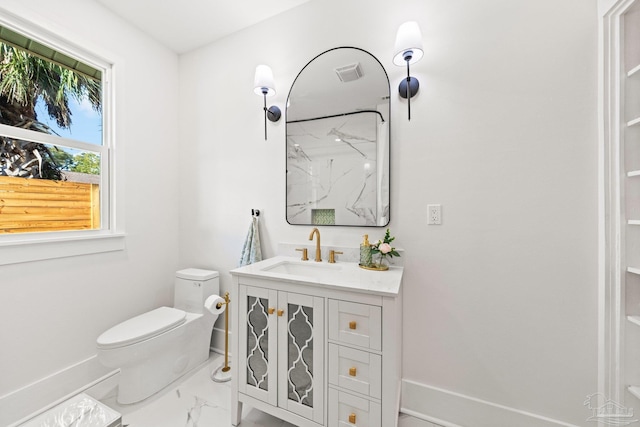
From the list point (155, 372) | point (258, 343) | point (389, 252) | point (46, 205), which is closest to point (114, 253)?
point (46, 205)

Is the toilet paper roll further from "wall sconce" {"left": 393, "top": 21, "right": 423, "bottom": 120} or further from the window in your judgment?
"wall sconce" {"left": 393, "top": 21, "right": 423, "bottom": 120}

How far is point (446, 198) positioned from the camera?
4.71 ft

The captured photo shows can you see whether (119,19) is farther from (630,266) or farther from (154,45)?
(630,266)

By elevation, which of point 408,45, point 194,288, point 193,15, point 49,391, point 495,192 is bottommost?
point 49,391

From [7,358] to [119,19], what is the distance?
2.31m

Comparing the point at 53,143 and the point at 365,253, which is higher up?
the point at 53,143

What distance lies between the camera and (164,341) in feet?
5.41

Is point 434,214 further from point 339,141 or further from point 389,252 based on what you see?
point 339,141

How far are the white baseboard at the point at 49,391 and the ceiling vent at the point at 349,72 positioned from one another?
2.53 metres

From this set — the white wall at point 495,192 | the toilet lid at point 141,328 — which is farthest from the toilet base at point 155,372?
the white wall at point 495,192

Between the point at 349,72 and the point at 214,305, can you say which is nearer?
the point at 349,72

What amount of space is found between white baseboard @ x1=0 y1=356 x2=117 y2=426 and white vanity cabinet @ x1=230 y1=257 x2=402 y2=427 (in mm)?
1083

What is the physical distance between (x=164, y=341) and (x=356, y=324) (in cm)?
133

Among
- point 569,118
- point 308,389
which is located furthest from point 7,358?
point 569,118
